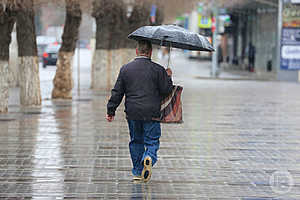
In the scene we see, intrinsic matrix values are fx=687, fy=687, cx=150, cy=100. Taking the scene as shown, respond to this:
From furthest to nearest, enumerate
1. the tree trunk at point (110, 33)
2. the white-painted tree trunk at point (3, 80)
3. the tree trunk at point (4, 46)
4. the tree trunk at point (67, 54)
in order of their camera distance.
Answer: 1. the tree trunk at point (110, 33)
2. the tree trunk at point (67, 54)
3. the white-painted tree trunk at point (3, 80)
4. the tree trunk at point (4, 46)

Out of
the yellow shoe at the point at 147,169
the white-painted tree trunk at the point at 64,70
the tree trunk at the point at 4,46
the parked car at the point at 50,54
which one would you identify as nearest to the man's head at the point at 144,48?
the yellow shoe at the point at 147,169

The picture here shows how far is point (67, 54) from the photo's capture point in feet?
64.2

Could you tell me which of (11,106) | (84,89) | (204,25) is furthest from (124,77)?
(204,25)

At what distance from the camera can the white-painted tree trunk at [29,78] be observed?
1678 cm

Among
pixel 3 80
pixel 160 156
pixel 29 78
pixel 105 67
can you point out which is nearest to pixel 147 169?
pixel 160 156

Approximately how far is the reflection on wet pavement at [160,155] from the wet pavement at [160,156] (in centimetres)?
1

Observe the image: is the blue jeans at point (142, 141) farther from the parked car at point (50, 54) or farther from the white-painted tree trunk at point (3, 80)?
the parked car at point (50, 54)

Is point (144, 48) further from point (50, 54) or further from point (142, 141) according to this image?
point (50, 54)

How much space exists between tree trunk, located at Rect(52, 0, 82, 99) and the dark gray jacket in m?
11.4

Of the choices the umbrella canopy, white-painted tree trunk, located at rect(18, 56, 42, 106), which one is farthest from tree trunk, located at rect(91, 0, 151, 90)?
the umbrella canopy

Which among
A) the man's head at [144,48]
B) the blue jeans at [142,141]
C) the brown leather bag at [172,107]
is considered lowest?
the blue jeans at [142,141]

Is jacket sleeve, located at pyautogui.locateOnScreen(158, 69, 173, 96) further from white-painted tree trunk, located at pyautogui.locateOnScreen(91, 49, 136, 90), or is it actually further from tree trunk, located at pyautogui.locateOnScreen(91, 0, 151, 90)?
white-painted tree trunk, located at pyautogui.locateOnScreen(91, 49, 136, 90)

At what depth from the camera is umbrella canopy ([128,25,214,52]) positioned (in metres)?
7.70

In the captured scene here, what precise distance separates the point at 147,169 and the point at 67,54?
12.3 m
